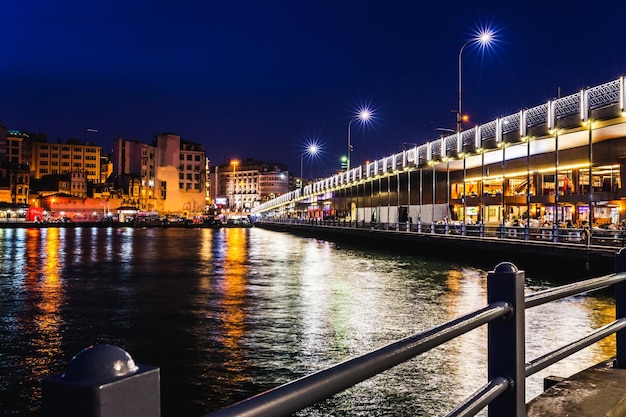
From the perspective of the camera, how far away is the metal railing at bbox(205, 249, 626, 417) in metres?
1.72

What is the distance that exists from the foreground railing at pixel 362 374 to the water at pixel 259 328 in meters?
5.62

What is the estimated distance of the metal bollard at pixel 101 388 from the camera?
1.34 m

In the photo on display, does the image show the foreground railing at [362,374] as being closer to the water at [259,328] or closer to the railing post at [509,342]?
the railing post at [509,342]

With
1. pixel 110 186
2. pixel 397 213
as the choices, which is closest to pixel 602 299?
pixel 397 213

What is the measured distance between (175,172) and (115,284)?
148 meters

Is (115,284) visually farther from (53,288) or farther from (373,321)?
(373,321)

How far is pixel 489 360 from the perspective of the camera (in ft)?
11.0

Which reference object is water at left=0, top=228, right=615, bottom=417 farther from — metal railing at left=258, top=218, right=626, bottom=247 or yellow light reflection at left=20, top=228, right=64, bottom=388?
metal railing at left=258, top=218, right=626, bottom=247

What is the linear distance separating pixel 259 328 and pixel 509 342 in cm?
1232

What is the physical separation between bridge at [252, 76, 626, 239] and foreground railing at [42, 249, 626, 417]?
25.0 metres

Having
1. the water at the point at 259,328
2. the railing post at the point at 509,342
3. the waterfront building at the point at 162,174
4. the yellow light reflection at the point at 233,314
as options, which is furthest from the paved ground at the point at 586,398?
the waterfront building at the point at 162,174

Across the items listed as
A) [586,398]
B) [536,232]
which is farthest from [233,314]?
[536,232]

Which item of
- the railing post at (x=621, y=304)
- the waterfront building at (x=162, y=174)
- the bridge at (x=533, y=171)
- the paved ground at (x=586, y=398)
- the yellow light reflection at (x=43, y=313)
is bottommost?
the yellow light reflection at (x=43, y=313)

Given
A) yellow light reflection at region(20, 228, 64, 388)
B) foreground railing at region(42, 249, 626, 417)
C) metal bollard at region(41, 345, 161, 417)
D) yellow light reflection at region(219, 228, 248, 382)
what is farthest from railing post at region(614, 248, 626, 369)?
yellow light reflection at region(20, 228, 64, 388)
